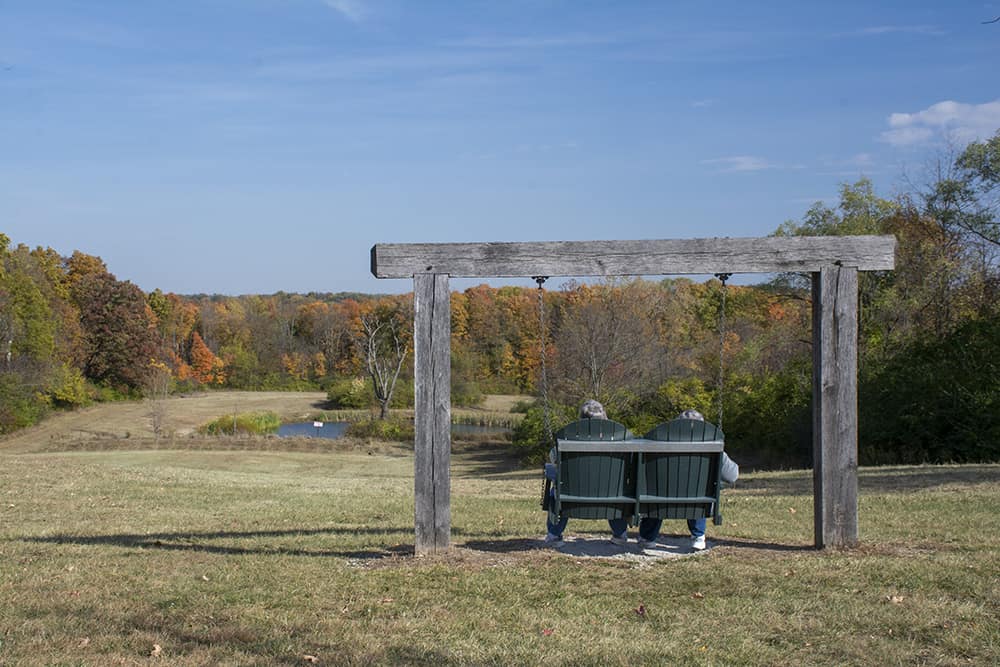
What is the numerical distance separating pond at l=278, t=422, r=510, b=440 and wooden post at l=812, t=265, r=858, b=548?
4343cm

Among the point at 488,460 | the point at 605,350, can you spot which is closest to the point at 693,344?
the point at 605,350

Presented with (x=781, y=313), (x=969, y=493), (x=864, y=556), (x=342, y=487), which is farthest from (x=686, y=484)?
(x=781, y=313)

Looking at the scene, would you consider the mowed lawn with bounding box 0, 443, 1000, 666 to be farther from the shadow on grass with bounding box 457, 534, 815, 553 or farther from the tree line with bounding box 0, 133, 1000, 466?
the tree line with bounding box 0, 133, 1000, 466

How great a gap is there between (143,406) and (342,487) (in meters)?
47.5

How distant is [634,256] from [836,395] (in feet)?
6.74

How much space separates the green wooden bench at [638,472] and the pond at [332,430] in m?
43.7

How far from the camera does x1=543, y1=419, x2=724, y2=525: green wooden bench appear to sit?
760 centimetres

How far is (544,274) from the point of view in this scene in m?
8.05

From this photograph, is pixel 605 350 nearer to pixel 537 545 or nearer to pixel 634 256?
pixel 537 545

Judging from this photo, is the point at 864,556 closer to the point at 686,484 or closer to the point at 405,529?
the point at 686,484

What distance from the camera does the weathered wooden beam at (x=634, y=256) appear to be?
7.98 m

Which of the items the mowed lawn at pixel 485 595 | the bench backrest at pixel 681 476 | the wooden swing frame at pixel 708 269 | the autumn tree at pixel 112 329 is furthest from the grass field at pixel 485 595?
the autumn tree at pixel 112 329

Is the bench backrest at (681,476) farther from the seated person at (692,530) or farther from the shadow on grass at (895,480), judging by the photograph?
the shadow on grass at (895,480)

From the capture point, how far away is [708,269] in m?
8.10
